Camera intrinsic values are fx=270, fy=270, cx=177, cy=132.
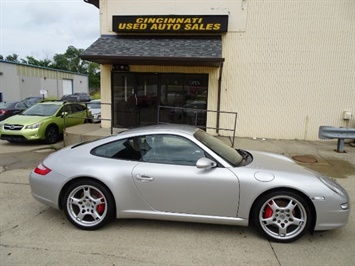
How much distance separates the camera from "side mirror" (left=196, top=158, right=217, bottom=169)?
126 inches

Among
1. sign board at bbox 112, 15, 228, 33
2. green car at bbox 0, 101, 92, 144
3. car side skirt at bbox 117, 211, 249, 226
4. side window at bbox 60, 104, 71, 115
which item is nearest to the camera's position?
car side skirt at bbox 117, 211, 249, 226

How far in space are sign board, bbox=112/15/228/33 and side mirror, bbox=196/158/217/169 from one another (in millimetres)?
7511

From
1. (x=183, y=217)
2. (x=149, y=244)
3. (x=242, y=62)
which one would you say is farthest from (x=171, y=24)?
(x=149, y=244)

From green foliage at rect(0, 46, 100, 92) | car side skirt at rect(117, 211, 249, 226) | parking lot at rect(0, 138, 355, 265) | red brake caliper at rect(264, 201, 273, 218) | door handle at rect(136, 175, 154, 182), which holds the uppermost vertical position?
green foliage at rect(0, 46, 100, 92)

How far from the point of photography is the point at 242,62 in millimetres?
9875

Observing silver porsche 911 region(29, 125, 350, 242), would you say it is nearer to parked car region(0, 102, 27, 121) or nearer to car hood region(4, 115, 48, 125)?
car hood region(4, 115, 48, 125)

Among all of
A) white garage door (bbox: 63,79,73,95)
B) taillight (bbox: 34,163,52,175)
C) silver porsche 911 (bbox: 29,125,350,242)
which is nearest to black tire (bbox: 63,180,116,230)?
silver porsche 911 (bbox: 29,125,350,242)

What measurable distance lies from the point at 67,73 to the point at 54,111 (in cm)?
3738

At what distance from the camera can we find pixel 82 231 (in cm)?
347

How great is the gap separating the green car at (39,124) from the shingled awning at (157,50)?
2.43m

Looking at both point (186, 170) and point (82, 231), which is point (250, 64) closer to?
point (186, 170)

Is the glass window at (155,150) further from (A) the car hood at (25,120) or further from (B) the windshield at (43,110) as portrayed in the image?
(B) the windshield at (43,110)

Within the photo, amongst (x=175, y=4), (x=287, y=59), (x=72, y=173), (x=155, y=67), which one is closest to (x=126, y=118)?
(x=155, y=67)

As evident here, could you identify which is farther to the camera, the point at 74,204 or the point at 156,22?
the point at 156,22
